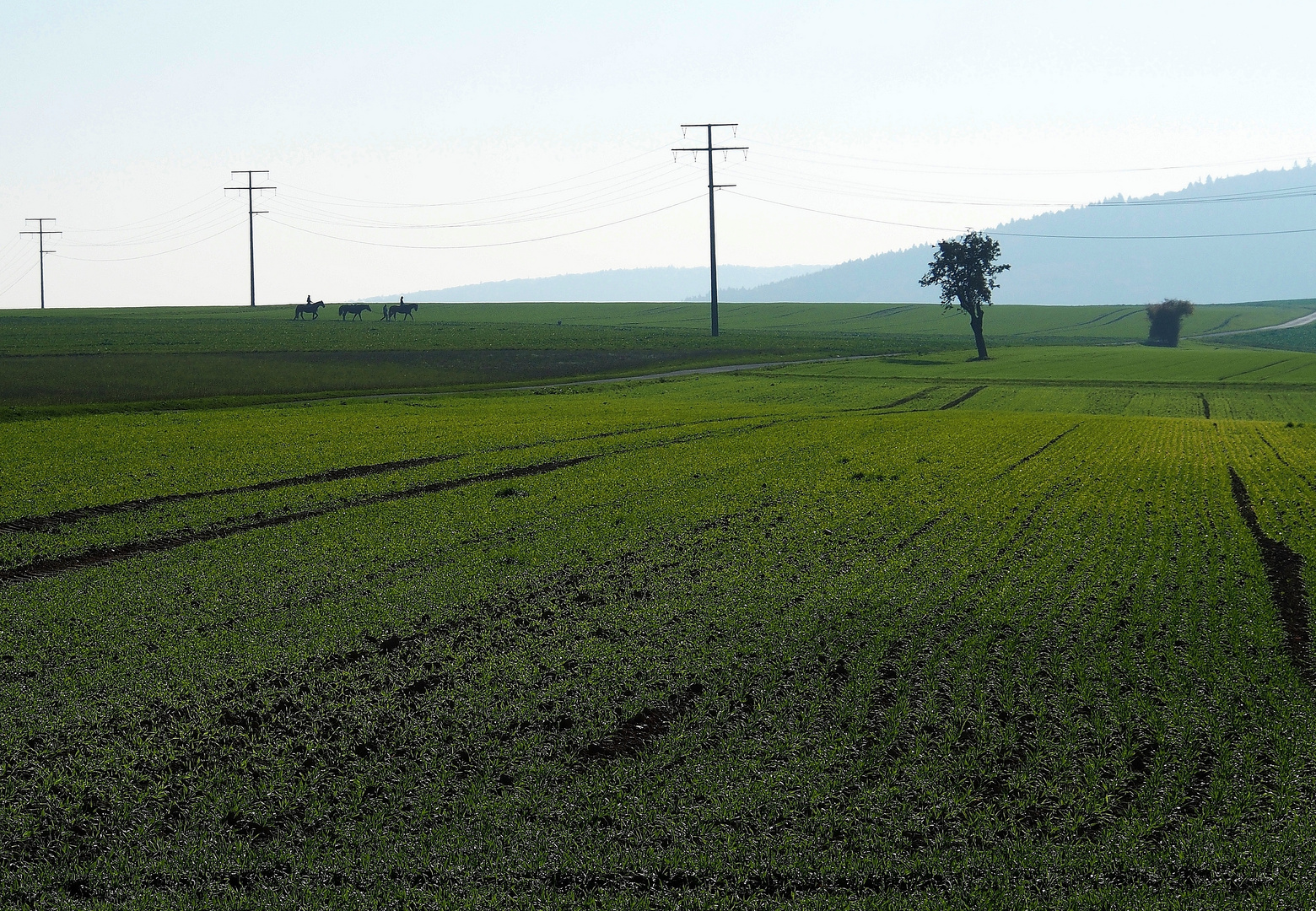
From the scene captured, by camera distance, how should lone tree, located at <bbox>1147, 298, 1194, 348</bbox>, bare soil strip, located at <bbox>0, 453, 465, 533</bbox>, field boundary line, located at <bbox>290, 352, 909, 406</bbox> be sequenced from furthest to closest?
lone tree, located at <bbox>1147, 298, 1194, 348</bbox> → field boundary line, located at <bbox>290, 352, 909, 406</bbox> → bare soil strip, located at <bbox>0, 453, 465, 533</bbox>

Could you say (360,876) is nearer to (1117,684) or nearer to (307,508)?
(1117,684)

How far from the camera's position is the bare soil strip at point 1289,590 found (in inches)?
484

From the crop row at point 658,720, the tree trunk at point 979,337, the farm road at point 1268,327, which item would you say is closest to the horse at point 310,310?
the tree trunk at point 979,337

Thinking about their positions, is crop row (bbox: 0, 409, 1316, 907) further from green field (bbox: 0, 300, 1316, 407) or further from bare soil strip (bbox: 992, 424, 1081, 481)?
green field (bbox: 0, 300, 1316, 407)

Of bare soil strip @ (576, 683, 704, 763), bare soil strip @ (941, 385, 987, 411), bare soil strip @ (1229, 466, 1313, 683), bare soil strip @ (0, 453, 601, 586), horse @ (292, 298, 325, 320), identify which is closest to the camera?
bare soil strip @ (576, 683, 704, 763)

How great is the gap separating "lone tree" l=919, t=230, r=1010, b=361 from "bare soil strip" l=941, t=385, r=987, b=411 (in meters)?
28.2

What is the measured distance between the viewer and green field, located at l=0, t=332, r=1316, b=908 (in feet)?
25.2

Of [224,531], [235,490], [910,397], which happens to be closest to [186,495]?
[235,490]

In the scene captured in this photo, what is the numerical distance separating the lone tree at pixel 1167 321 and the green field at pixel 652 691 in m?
115

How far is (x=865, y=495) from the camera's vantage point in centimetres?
2236

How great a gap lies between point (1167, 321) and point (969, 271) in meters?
52.8

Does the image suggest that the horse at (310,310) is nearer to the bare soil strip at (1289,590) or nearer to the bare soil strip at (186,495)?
the bare soil strip at (186,495)

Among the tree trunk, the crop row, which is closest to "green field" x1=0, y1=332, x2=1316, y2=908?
the crop row

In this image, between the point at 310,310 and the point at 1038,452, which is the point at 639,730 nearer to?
the point at 1038,452
